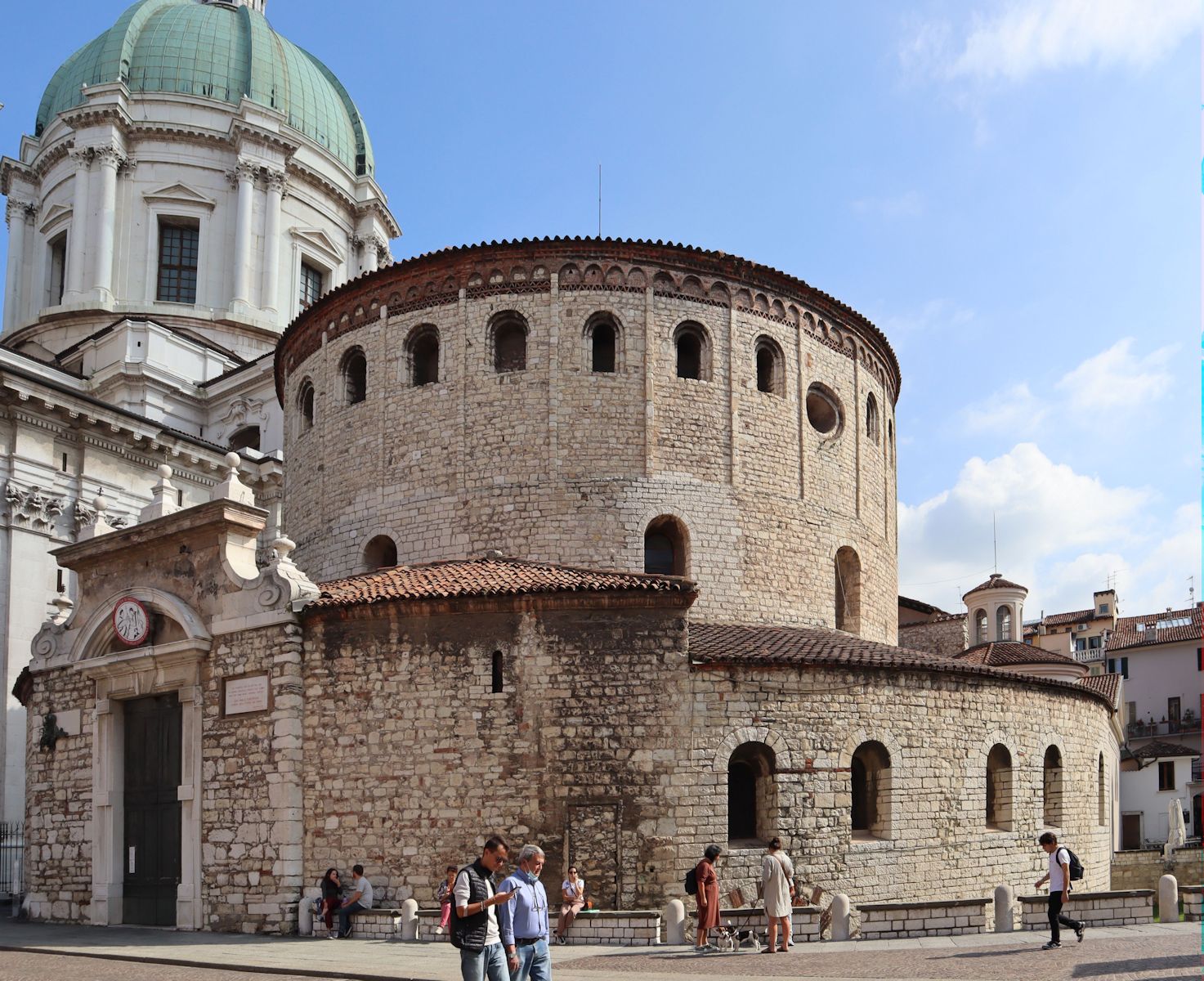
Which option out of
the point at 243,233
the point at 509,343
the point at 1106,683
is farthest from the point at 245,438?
the point at 1106,683

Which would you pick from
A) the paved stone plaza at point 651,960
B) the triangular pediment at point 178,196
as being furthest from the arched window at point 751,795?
the triangular pediment at point 178,196

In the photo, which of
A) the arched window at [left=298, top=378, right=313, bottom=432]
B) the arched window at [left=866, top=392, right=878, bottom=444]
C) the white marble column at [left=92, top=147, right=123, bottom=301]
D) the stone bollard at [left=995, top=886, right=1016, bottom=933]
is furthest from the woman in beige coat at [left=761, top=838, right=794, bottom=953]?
the white marble column at [left=92, top=147, right=123, bottom=301]

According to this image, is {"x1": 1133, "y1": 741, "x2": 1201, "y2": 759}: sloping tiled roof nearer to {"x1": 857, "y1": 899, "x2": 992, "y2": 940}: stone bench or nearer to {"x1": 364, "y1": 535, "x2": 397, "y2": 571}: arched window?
{"x1": 364, "y1": 535, "x2": 397, "y2": 571}: arched window

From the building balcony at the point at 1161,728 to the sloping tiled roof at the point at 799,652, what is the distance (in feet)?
138

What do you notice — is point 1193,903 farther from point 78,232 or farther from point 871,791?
point 78,232

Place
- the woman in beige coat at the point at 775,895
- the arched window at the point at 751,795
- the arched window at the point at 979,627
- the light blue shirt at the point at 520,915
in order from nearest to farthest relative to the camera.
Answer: the light blue shirt at the point at 520,915 → the woman in beige coat at the point at 775,895 → the arched window at the point at 751,795 → the arched window at the point at 979,627

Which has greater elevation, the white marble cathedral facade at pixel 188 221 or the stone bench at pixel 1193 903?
the white marble cathedral facade at pixel 188 221

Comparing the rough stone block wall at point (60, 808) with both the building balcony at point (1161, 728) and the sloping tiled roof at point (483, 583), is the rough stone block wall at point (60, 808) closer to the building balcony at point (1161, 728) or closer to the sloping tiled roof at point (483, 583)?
the sloping tiled roof at point (483, 583)

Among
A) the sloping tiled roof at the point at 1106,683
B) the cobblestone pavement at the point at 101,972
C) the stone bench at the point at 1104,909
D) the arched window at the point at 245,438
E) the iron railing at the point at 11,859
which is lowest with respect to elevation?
the iron railing at the point at 11,859

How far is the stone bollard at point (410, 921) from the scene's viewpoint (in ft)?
57.0

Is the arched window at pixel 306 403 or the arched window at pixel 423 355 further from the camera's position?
the arched window at pixel 306 403

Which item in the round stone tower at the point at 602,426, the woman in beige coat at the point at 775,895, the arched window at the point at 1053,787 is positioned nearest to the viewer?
the woman in beige coat at the point at 775,895

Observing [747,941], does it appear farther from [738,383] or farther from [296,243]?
[296,243]

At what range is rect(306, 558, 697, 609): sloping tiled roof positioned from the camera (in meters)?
19.0
